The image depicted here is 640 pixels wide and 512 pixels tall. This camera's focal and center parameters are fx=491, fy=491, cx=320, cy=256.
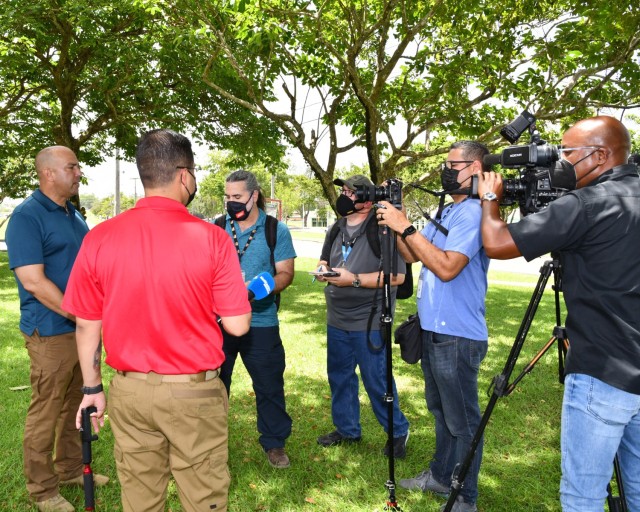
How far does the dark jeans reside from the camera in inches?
154

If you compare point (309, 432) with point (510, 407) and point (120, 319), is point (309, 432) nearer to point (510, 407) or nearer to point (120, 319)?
point (510, 407)

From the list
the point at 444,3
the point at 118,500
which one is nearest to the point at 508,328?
the point at 444,3

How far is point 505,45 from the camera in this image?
8352 mm

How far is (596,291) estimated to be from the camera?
6.88 ft

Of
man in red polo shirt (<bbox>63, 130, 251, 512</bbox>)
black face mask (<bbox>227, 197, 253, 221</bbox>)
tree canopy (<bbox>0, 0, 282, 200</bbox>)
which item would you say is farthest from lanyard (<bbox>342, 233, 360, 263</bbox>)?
tree canopy (<bbox>0, 0, 282, 200</bbox>)

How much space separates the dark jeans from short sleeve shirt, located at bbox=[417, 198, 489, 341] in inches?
53.0

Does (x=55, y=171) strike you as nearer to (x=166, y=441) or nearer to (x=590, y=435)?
(x=166, y=441)

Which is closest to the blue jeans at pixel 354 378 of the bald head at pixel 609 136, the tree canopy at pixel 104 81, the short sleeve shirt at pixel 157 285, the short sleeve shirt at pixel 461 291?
the short sleeve shirt at pixel 461 291

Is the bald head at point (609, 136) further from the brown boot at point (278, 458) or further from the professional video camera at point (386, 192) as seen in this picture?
the brown boot at point (278, 458)

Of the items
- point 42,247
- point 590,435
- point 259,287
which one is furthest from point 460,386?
point 42,247

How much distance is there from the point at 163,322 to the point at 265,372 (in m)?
1.95

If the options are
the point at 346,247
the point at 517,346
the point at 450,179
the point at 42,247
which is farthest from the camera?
the point at 346,247

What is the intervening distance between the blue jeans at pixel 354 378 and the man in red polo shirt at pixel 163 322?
193cm

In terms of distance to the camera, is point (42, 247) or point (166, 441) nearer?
point (166, 441)
